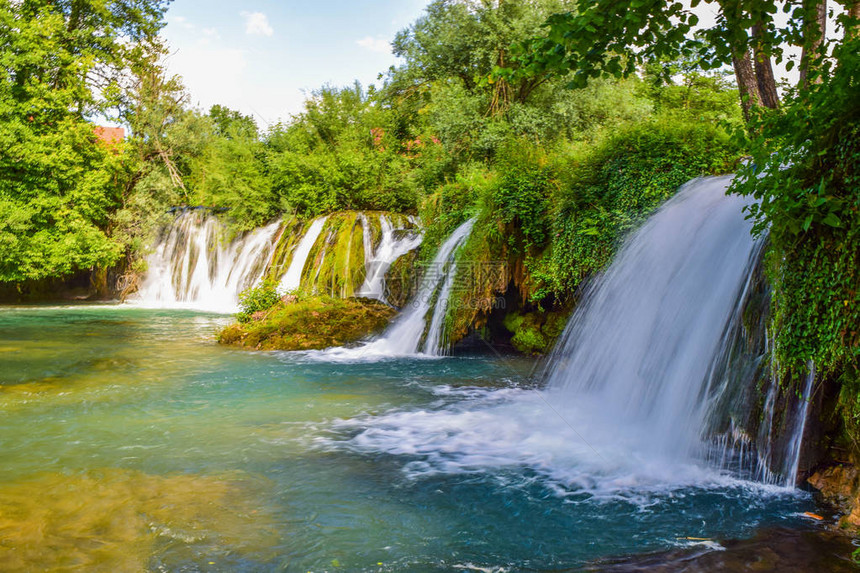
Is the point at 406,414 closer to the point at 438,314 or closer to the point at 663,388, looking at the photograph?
→ the point at 663,388

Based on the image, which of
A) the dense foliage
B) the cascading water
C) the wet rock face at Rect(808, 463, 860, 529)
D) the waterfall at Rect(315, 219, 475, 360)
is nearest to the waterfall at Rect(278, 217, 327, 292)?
the waterfall at Rect(315, 219, 475, 360)

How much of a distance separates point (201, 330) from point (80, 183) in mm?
11918

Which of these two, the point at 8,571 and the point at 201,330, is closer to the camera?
the point at 8,571

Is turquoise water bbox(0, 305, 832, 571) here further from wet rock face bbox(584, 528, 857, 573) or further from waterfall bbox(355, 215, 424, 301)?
waterfall bbox(355, 215, 424, 301)

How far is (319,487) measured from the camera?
16.1ft

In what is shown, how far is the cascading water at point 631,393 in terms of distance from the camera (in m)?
5.48

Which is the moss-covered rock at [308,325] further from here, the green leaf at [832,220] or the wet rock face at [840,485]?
the green leaf at [832,220]

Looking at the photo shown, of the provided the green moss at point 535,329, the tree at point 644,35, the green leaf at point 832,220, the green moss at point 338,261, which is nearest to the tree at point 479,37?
the green moss at point 338,261

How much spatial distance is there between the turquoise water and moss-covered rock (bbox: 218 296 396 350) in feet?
11.5

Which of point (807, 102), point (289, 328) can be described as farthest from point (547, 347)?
point (807, 102)

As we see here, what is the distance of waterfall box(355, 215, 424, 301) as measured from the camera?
15.8 meters

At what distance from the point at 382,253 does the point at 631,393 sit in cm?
1065

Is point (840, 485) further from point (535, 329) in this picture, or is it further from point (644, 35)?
point (535, 329)

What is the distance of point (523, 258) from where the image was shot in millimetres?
10922
